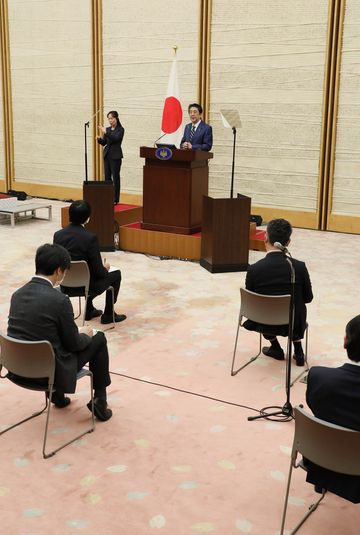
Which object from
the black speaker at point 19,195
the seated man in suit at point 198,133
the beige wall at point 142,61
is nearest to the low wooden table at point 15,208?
the black speaker at point 19,195

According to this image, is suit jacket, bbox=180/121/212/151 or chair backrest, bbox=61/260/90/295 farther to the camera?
suit jacket, bbox=180/121/212/151

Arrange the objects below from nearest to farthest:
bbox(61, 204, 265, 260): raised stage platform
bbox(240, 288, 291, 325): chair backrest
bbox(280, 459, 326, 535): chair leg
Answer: bbox(280, 459, 326, 535): chair leg, bbox(240, 288, 291, 325): chair backrest, bbox(61, 204, 265, 260): raised stage platform

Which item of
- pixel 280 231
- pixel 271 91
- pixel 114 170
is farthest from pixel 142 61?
pixel 280 231

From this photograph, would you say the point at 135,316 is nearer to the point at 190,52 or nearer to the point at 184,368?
the point at 184,368

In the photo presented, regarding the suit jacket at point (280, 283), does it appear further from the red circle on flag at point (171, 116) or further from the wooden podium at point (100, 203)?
the red circle on flag at point (171, 116)

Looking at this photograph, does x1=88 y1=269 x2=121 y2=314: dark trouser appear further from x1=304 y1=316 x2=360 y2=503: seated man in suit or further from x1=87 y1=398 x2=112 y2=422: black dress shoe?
x1=304 y1=316 x2=360 y2=503: seated man in suit

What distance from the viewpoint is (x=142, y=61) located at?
36.2 ft

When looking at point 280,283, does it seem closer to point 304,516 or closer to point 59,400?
point 59,400

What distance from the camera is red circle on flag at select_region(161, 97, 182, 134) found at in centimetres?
927

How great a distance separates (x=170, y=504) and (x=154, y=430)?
79 centimetres

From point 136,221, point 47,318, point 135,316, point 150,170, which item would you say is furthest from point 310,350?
point 136,221

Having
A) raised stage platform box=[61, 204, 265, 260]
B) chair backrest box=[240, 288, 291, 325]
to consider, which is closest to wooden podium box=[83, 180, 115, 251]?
raised stage platform box=[61, 204, 265, 260]

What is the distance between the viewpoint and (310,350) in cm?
536

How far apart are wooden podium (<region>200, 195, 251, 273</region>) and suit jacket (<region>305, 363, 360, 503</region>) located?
15.7 ft
